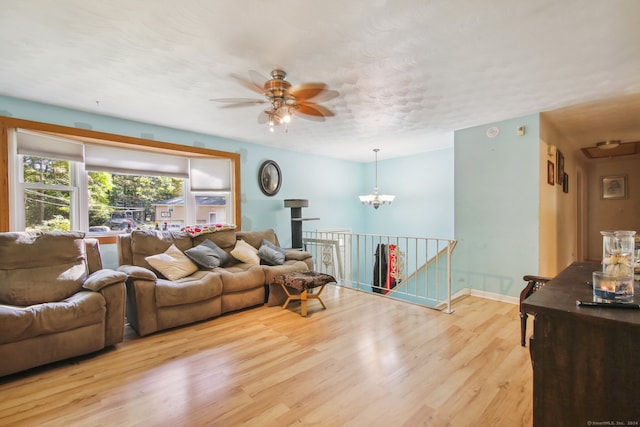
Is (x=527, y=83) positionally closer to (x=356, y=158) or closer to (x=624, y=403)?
(x=624, y=403)

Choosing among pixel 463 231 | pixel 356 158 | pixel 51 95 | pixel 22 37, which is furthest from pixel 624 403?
pixel 356 158

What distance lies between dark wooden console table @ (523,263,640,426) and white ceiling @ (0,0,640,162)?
1.63m

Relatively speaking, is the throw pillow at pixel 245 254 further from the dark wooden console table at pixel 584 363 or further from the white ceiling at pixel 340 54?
the dark wooden console table at pixel 584 363

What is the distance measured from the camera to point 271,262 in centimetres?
384

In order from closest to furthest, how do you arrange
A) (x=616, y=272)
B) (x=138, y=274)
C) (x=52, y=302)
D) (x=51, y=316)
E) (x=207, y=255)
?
(x=616, y=272), (x=51, y=316), (x=52, y=302), (x=138, y=274), (x=207, y=255)

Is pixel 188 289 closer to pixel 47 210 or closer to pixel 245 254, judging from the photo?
pixel 245 254

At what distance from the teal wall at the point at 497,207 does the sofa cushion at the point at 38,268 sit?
4514 mm

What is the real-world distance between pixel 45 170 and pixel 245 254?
235 centimetres

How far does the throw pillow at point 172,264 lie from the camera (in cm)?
308

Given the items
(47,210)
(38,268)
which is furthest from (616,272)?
(47,210)

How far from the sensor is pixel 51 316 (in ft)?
6.91

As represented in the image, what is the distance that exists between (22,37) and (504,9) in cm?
301

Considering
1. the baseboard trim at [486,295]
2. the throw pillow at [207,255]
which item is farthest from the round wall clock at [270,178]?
the baseboard trim at [486,295]

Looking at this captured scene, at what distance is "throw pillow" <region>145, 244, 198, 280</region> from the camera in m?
3.08
